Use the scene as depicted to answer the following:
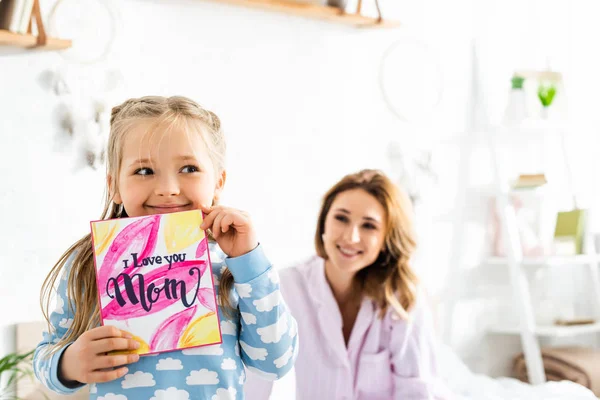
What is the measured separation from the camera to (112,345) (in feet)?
3.13

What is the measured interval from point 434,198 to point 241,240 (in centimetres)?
231

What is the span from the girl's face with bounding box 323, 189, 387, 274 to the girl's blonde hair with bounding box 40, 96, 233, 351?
1058 mm

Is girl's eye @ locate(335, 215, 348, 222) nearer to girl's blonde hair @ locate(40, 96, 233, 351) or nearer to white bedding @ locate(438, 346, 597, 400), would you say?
white bedding @ locate(438, 346, 597, 400)

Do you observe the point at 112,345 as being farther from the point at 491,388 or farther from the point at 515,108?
the point at 515,108

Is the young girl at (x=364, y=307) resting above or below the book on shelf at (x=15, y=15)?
below

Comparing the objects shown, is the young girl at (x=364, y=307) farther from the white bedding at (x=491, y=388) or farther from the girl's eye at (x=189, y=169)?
the girl's eye at (x=189, y=169)

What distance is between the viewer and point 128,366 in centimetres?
99

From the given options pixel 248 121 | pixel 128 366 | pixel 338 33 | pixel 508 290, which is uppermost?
pixel 338 33

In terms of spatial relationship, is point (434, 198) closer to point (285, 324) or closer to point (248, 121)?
point (248, 121)

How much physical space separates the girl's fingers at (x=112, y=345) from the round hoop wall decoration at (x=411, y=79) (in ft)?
7.30

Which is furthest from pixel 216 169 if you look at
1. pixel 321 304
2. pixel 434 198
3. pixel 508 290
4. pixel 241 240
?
pixel 508 290

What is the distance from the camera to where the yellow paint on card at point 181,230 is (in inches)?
39.6

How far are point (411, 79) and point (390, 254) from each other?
3.68 feet

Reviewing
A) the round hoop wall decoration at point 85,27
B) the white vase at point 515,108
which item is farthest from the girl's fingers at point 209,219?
the white vase at point 515,108
